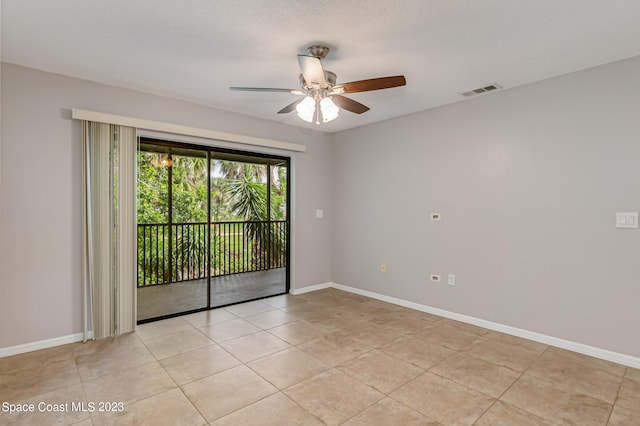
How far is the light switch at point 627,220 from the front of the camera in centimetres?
266

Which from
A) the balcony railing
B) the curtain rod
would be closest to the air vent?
the curtain rod

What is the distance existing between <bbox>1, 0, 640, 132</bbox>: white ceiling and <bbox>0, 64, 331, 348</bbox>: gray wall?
0.18m

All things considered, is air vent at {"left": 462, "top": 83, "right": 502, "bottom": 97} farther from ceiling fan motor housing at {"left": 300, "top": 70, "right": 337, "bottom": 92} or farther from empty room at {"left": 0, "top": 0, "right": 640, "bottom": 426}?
ceiling fan motor housing at {"left": 300, "top": 70, "right": 337, "bottom": 92}

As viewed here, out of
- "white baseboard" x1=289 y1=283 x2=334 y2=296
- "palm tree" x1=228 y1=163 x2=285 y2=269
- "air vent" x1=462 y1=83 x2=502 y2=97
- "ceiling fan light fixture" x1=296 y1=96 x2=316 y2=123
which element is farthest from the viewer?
"white baseboard" x1=289 y1=283 x2=334 y2=296

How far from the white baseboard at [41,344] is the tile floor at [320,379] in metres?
0.07

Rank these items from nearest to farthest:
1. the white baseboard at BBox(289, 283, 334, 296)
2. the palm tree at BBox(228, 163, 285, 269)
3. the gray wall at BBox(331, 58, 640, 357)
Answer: the gray wall at BBox(331, 58, 640, 357) → the palm tree at BBox(228, 163, 285, 269) → the white baseboard at BBox(289, 283, 334, 296)

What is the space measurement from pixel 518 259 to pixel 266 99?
10.3 feet

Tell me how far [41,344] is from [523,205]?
4.71 m

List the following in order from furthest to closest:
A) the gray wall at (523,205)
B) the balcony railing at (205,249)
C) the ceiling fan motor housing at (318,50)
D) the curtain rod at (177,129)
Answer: the balcony railing at (205,249) < the curtain rod at (177,129) < the gray wall at (523,205) < the ceiling fan motor housing at (318,50)

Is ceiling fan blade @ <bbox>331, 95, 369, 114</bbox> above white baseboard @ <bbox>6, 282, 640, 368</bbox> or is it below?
above

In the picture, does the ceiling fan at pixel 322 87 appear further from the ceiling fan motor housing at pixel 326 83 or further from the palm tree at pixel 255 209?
the palm tree at pixel 255 209

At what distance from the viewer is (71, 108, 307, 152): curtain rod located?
308cm

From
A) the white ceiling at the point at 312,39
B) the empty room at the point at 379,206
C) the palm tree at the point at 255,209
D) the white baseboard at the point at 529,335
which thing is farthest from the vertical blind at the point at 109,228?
the white baseboard at the point at 529,335

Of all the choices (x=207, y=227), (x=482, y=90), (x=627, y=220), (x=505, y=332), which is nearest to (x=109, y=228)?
(x=207, y=227)
